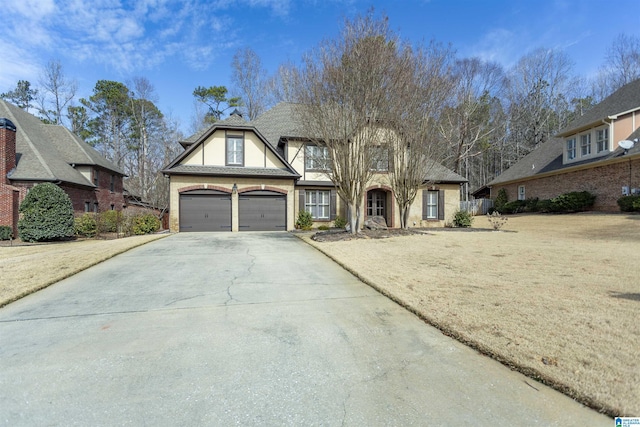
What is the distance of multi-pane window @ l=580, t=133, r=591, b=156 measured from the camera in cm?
2098

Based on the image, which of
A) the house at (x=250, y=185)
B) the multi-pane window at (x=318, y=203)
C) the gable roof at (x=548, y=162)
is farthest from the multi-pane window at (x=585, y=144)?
→ the multi-pane window at (x=318, y=203)

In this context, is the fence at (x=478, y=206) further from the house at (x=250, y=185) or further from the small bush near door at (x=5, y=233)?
the small bush near door at (x=5, y=233)

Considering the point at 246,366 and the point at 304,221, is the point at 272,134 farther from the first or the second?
the point at 246,366

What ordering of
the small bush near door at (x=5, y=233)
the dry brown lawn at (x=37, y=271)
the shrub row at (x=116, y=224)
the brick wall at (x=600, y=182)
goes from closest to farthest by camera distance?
the dry brown lawn at (x=37, y=271)
the small bush near door at (x=5, y=233)
the shrub row at (x=116, y=224)
the brick wall at (x=600, y=182)

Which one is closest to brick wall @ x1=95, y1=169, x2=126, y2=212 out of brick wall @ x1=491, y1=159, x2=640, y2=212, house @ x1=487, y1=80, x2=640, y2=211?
house @ x1=487, y1=80, x2=640, y2=211

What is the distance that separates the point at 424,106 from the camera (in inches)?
548

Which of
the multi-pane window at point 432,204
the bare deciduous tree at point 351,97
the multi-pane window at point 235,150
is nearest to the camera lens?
the bare deciduous tree at point 351,97

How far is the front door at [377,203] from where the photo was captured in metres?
20.2

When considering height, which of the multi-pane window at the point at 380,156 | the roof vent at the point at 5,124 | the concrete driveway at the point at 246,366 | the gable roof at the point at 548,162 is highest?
the roof vent at the point at 5,124

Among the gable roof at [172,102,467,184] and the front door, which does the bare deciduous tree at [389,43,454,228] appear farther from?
the front door

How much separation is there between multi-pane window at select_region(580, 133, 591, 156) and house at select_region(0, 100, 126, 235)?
32.3 meters

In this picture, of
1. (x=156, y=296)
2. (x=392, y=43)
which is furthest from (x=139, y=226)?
(x=392, y=43)

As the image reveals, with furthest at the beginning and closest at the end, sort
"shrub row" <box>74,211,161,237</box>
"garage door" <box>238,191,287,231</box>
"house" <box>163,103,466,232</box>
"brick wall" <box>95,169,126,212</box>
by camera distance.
→ "brick wall" <box>95,169,126,212</box>
"garage door" <box>238,191,287,231</box>
"house" <box>163,103,466,232</box>
"shrub row" <box>74,211,161,237</box>

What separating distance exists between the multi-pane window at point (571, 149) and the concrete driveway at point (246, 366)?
80.0ft
